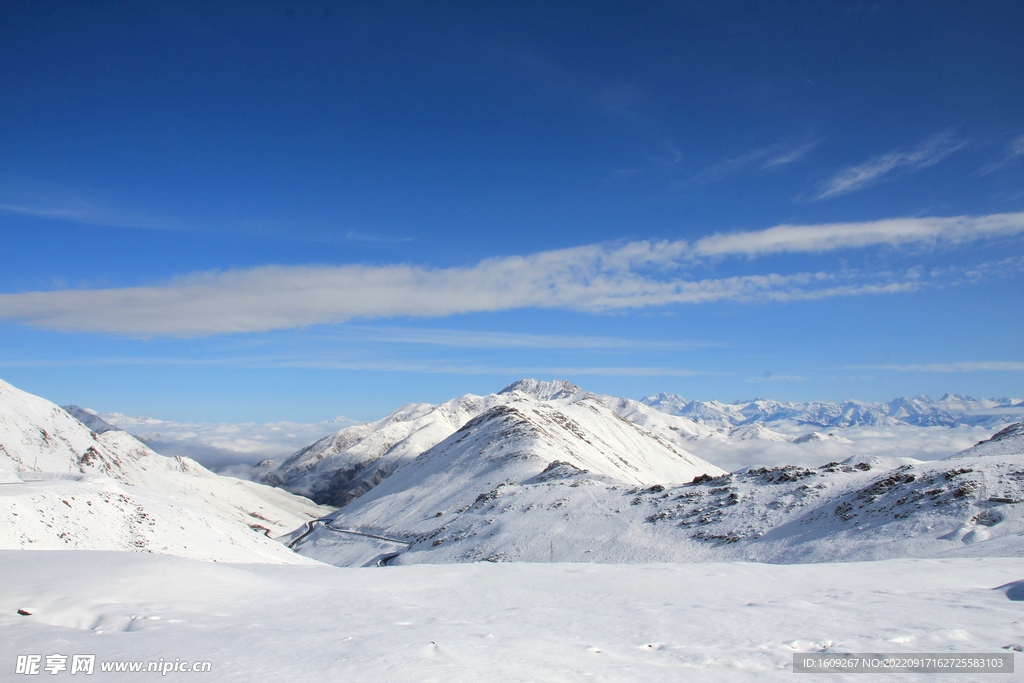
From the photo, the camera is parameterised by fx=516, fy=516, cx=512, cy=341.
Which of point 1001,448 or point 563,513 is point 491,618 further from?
point 1001,448

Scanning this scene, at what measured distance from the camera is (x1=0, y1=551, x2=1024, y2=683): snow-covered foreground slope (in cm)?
762

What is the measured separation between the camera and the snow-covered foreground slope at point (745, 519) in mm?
27109

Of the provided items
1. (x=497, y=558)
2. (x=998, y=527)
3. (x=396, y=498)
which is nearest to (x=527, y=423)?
(x=396, y=498)

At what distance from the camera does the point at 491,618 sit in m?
10.8

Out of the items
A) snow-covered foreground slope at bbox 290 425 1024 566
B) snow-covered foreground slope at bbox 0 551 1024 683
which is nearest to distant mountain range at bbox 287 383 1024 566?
snow-covered foreground slope at bbox 290 425 1024 566

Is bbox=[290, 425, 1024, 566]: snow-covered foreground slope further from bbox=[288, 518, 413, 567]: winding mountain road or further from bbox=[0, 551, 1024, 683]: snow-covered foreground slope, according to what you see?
bbox=[0, 551, 1024, 683]: snow-covered foreground slope

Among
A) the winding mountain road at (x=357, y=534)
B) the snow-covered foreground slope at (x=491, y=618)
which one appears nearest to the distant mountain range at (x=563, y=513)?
the winding mountain road at (x=357, y=534)

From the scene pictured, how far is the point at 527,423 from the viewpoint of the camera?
316ft

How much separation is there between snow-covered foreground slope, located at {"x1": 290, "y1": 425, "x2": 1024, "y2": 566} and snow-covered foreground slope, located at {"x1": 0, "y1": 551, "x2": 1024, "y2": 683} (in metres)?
12.9

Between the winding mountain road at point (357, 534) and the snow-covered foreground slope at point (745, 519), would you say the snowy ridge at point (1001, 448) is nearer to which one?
the snow-covered foreground slope at point (745, 519)

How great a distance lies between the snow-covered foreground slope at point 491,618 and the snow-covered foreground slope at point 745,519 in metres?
12.9

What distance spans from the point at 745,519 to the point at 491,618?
1279 inches

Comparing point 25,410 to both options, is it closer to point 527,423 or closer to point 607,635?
point 527,423

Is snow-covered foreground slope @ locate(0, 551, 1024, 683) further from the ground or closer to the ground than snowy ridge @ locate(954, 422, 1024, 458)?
closer to the ground
